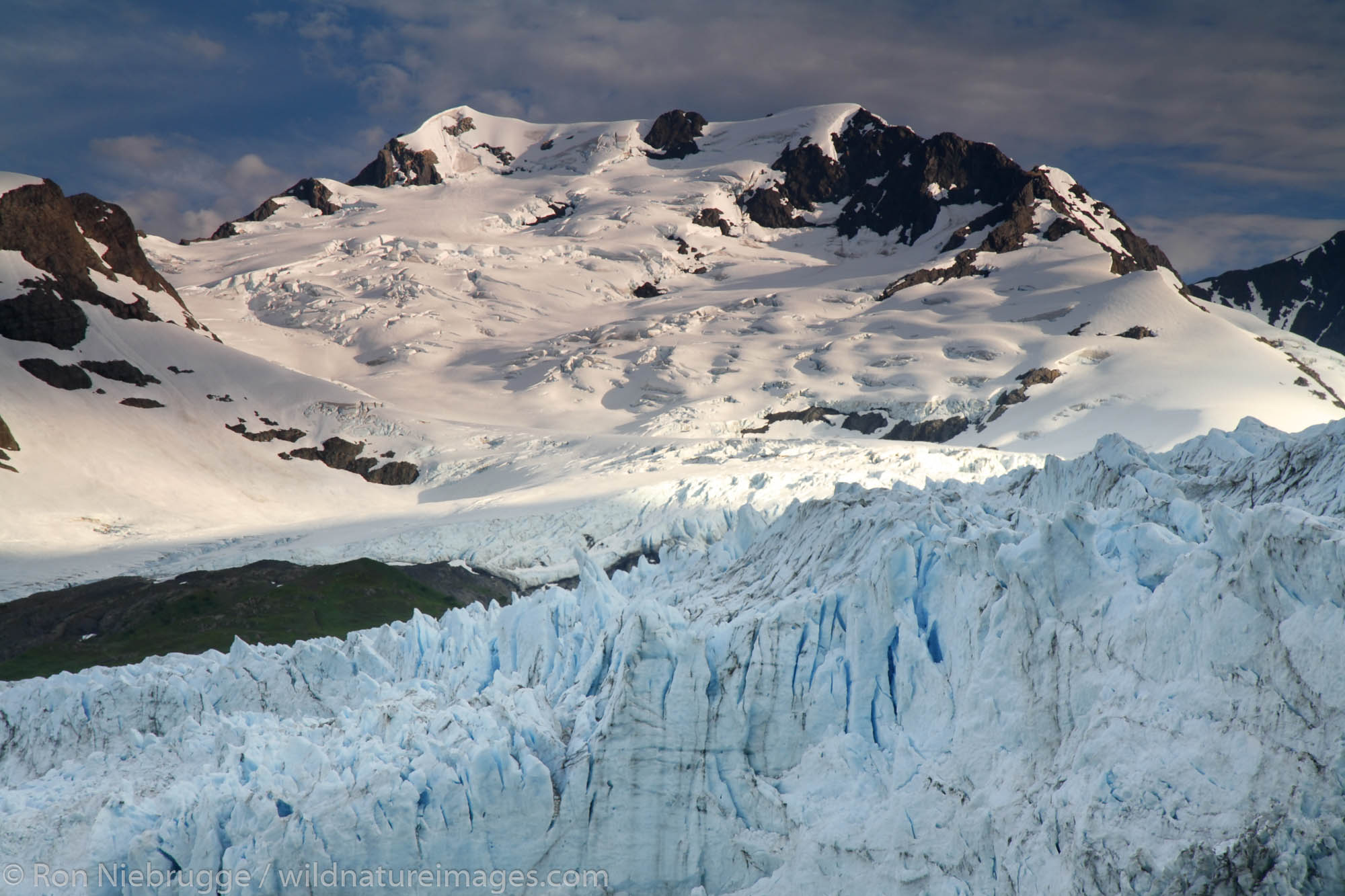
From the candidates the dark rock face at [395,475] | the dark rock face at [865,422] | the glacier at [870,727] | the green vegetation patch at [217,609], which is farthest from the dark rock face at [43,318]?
the glacier at [870,727]

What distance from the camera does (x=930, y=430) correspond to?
121188 millimetres

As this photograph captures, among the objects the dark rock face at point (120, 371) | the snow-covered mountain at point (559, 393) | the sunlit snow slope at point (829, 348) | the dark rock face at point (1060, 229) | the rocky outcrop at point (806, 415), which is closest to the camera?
the snow-covered mountain at point (559, 393)

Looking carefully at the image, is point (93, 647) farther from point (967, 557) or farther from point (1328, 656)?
point (1328, 656)

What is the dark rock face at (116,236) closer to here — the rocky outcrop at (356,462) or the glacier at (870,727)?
the rocky outcrop at (356,462)

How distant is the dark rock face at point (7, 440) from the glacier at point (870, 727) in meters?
76.2

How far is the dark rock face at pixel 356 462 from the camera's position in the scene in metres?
108

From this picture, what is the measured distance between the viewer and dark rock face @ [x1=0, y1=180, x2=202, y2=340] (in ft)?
374

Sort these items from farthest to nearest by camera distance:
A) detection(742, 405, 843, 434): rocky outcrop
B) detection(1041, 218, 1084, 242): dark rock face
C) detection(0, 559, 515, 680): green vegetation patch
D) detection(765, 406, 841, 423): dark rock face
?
detection(1041, 218, 1084, 242): dark rock face < detection(765, 406, 841, 423): dark rock face < detection(742, 405, 843, 434): rocky outcrop < detection(0, 559, 515, 680): green vegetation patch

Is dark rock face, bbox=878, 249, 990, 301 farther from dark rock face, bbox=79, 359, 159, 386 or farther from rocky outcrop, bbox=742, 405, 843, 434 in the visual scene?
dark rock face, bbox=79, 359, 159, 386

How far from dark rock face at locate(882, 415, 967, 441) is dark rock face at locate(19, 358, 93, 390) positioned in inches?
3717

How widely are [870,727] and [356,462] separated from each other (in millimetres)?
101709

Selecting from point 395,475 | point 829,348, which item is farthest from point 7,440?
point 829,348

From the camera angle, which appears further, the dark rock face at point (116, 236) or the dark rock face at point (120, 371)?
the dark rock face at point (116, 236)

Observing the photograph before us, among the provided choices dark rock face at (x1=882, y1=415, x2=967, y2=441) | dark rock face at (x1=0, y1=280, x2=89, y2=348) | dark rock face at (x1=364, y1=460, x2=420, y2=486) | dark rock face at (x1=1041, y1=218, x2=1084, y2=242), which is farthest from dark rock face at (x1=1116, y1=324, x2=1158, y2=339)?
dark rock face at (x1=0, y1=280, x2=89, y2=348)
